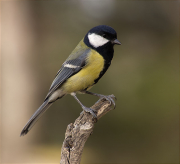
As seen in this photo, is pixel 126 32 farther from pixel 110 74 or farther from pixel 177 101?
pixel 177 101

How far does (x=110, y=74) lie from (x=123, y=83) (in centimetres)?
24

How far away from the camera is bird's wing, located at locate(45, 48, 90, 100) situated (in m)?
1.82

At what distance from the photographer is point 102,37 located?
1792 mm

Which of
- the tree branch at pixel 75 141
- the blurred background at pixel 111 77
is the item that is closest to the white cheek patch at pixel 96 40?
the tree branch at pixel 75 141

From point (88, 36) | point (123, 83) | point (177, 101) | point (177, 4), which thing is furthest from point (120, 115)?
point (177, 4)

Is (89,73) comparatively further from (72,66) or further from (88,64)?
(72,66)

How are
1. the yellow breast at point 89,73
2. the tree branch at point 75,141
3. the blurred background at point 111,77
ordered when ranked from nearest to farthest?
the tree branch at point 75,141 < the yellow breast at point 89,73 < the blurred background at point 111,77

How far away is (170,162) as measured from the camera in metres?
3.23

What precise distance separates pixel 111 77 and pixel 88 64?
63.2 inches

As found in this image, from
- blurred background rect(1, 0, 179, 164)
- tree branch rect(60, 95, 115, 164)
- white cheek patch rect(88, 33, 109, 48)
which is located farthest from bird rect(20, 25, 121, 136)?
blurred background rect(1, 0, 179, 164)

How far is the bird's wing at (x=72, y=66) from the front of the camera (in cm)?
182

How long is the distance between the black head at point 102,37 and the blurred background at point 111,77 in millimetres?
1486

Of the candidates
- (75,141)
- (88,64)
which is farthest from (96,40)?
(75,141)

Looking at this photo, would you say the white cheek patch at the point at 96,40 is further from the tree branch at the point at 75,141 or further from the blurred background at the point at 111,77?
the blurred background at the point at 111,77
